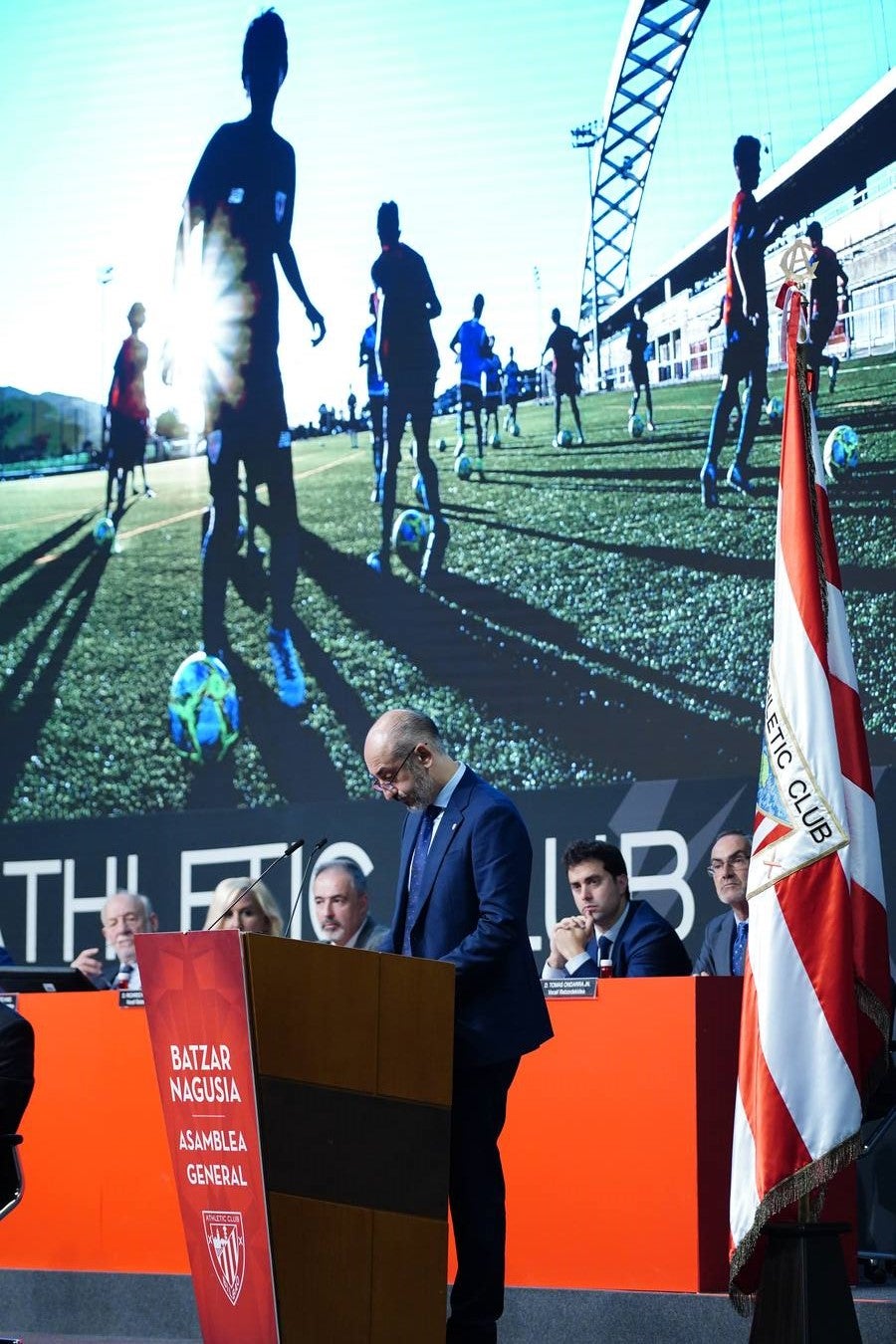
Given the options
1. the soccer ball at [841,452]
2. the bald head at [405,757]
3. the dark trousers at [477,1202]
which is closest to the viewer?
the dark trousers at [477,1202]

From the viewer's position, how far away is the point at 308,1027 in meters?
3.07

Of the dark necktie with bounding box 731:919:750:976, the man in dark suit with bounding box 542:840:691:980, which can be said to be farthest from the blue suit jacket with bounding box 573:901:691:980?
the dark necktie with bounding box 731:919:750:976

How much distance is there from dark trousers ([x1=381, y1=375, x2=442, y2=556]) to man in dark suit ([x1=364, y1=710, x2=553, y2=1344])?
4.12m

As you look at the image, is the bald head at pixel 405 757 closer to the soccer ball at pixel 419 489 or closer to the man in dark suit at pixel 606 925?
the man in dark suit at pixel 606 925

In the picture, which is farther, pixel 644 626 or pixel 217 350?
pixel 217 350

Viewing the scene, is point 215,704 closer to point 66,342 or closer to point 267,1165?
point 66,342

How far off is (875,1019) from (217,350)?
17.2 ft

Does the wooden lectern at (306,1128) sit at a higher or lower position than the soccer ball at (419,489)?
lower

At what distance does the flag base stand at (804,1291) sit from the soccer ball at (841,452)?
3722 millimetres

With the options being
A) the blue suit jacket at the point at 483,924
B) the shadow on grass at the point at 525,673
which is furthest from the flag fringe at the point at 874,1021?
the shadow on grass at the point at 525,673

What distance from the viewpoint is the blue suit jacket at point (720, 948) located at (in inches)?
210

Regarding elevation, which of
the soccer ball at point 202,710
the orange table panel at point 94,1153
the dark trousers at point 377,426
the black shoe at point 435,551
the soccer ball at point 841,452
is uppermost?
the dark trousers at point 377,426

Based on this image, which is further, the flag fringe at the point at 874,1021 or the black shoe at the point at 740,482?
the black shoe at the point at 740,482

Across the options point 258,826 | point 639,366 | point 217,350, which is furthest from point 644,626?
point 217,350
